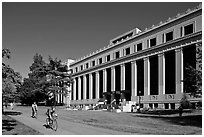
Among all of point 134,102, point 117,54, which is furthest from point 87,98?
point 134,102

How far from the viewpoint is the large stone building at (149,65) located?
49472 millimetres

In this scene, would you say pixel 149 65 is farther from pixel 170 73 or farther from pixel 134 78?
pixel 170 73

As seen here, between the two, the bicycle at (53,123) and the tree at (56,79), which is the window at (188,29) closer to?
the tree at (56,79)

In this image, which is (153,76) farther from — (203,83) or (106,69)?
(203,83)

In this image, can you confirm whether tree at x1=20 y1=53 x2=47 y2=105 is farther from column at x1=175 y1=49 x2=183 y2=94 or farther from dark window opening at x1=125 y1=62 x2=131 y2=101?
column at x1=175 y1=49 x2=183 y2=94

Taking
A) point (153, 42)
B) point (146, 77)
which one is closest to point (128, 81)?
point (146, 77)

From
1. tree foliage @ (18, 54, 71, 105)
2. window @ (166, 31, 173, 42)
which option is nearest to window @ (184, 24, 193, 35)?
window @ (166, 31, 173, 42)

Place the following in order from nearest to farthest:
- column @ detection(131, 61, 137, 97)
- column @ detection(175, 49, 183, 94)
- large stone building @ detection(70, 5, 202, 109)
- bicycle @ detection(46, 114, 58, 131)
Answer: bicycle @ detection(46, 114, 58, 131) → large stone building @ detection(70, 5, 202, 109) → column @ detection(175, 49, 183, 94) → column @ detection(131, 61, 137, 97)

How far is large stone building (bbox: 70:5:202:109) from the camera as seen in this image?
1948 inches

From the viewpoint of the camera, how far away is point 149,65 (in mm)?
58844

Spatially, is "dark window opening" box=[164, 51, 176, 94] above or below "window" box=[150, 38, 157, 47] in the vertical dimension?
below

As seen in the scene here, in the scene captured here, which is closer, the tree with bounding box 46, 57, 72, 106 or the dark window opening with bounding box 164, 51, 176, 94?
the dark window opening with bounding box 164, 51, 176, 94

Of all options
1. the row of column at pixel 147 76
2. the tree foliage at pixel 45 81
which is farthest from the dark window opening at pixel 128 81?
the tree foliage at pixel 45 81

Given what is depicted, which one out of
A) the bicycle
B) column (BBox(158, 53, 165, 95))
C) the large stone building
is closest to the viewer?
the bicycle
